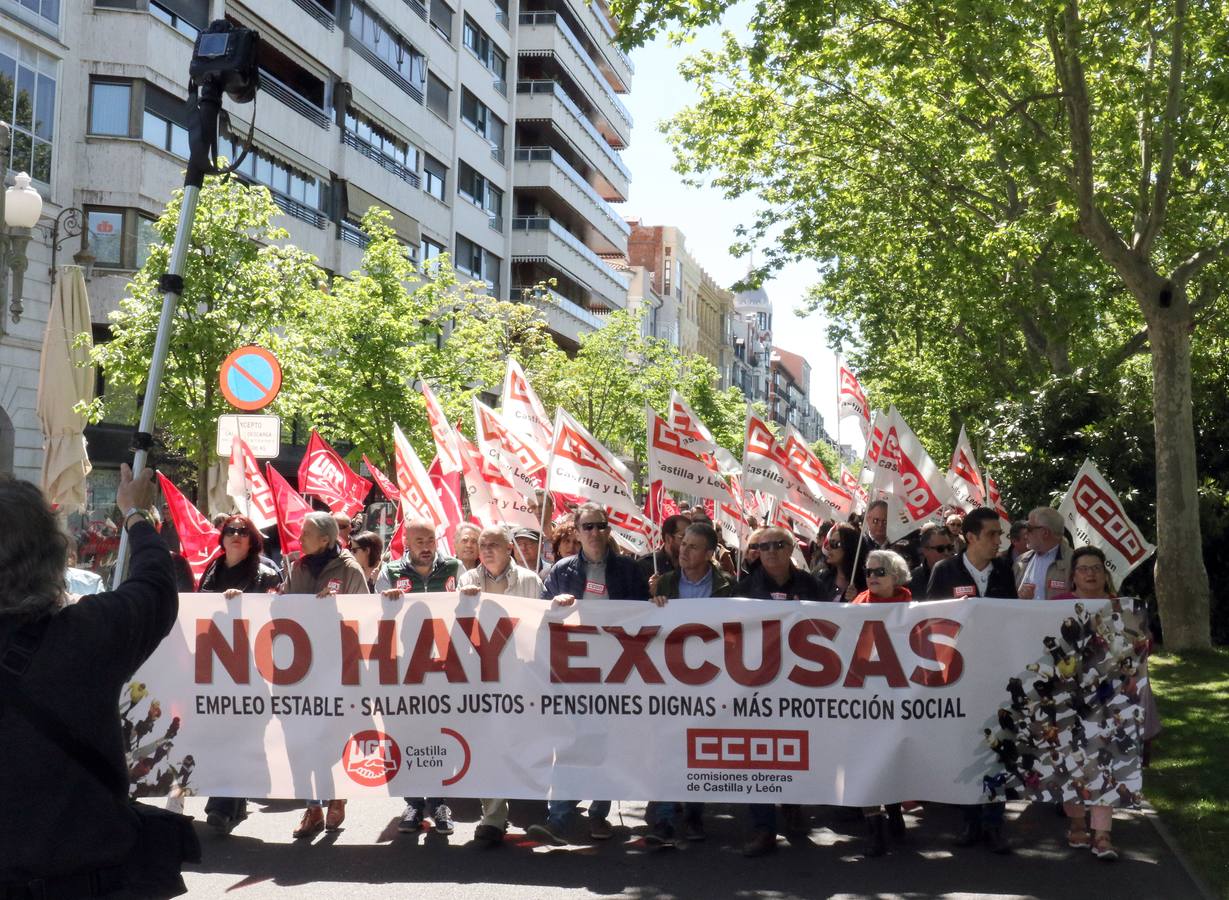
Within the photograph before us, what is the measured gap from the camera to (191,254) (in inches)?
907

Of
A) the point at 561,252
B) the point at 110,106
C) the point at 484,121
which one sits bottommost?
the point at 110,106

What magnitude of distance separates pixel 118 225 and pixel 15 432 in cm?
479

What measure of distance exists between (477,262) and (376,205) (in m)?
13.0

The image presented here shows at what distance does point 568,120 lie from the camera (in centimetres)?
5912

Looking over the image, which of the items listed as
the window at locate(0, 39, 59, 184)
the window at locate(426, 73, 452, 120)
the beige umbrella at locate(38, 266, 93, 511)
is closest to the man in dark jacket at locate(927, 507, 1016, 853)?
the beige umbrella at locate(38, 266, 93, 511)

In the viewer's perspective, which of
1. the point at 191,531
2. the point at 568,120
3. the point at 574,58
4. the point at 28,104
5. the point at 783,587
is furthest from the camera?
the point at 574,58

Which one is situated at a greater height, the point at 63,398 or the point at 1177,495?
the point at 63,398

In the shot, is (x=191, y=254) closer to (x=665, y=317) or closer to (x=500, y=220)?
(x=500, y=220)

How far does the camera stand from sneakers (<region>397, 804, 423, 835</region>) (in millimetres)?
8289

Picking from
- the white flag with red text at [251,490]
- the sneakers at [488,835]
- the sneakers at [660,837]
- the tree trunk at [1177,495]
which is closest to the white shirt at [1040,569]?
the sneakers at [660,837]

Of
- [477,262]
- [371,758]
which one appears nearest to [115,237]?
[371,758]

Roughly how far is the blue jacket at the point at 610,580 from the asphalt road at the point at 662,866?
4.32 feet

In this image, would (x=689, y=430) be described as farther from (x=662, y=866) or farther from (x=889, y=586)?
(x=662, y=866)

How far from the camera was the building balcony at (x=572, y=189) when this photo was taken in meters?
56.1
